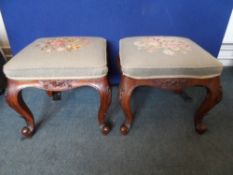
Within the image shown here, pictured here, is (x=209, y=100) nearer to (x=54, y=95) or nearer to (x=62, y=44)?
(x=62, y=44)

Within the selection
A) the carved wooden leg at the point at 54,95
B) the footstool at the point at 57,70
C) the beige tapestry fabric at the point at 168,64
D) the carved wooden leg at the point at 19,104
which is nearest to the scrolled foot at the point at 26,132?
the carved wooden leg at the point at 19,104

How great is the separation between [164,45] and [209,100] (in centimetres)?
34

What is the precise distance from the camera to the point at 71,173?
2.83ft

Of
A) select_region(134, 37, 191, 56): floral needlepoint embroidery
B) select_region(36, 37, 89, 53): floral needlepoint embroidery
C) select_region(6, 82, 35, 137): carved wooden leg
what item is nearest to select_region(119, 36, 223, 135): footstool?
select_region(134, 37, 191, 56): floral needlepoint embroidery

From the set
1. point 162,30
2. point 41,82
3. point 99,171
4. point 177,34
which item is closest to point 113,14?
point 162,30

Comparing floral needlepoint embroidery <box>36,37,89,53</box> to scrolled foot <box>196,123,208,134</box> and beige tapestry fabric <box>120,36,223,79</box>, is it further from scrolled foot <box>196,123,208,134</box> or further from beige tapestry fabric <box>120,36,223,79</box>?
scrolled foot <box>196,123,208,134</box>

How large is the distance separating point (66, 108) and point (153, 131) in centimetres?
55

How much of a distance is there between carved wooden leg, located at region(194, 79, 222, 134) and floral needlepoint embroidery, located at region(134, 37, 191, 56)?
0.20 meters

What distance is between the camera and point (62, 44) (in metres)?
0.98

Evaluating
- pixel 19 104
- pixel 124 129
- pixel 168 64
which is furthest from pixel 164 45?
pixel 19 104

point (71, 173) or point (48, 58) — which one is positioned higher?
point (48, 58)

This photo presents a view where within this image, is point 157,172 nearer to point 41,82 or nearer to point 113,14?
point 41,82

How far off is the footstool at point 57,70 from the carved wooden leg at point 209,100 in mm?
471

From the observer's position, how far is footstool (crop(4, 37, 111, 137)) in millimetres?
812
